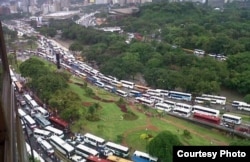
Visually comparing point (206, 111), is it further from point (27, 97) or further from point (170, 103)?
point (27, 97)

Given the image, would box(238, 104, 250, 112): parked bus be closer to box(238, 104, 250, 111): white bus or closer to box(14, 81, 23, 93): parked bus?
box(238, 104, 250, 111): white bus

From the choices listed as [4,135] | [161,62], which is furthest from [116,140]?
[4,135]

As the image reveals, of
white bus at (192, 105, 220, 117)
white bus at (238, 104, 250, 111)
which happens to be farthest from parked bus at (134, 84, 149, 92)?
white bus at (238, 104, 250, 111)

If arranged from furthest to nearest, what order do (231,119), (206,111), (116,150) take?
(206,111) → (231,119) → (116,150)

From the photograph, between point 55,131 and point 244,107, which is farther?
point 244,107

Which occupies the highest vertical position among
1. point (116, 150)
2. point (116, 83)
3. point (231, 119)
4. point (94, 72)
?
point (94, 72)

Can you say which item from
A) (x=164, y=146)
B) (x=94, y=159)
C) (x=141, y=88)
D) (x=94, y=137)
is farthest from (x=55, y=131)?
(x=141, y=88)
